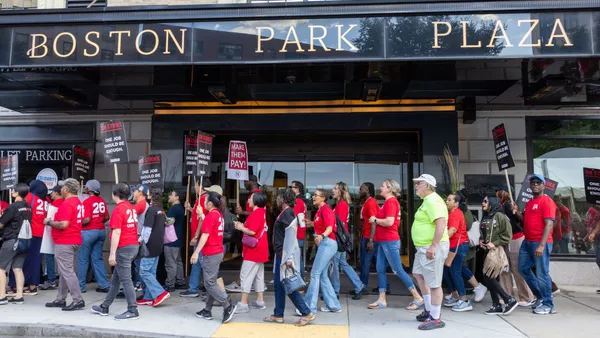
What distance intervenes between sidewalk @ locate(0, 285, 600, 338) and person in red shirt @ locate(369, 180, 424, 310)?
1.00 ft

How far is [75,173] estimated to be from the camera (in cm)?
981

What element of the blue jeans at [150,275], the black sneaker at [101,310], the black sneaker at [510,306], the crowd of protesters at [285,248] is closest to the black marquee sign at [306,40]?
the crowd of protesters at [285,248]

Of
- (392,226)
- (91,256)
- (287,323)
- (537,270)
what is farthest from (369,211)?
(91,256)

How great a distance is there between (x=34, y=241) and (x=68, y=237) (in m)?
2.03

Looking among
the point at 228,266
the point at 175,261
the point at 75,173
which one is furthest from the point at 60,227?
the point at 228,266

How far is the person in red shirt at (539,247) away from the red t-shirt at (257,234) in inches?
163

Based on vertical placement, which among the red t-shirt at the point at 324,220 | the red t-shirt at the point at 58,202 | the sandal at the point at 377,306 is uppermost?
the red t-shirt at the point at 58,202

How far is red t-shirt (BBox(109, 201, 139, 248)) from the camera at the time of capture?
6.13 meters

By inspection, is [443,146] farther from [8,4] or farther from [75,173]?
[8,4]

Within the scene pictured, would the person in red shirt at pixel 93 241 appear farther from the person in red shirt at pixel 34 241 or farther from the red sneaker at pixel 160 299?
the red sneaker at pixel 160 299

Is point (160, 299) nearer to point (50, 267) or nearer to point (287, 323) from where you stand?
point (287, 323)

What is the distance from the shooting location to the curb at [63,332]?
18.3 feet

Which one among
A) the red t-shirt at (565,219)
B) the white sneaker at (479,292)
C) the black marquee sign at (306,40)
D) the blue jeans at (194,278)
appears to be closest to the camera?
the black marquee sign at (306,40)

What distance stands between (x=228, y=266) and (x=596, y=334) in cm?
760
